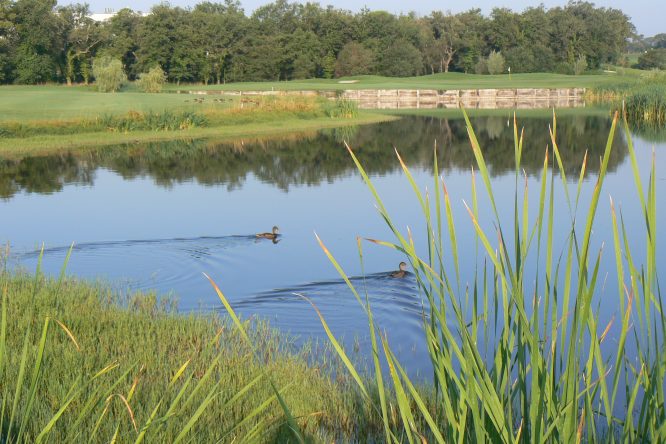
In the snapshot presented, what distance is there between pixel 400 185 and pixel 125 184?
17.4 ft

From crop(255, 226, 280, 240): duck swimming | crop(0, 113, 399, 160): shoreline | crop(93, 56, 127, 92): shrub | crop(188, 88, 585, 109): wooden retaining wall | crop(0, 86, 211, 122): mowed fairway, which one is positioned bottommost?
crop(188, 88, 585, 109): wooden retaining wall

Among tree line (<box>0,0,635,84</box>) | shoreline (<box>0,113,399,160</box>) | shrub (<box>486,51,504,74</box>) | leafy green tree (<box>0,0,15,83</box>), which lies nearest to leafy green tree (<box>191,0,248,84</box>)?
tree line (<box>0,0,635,84</box>)

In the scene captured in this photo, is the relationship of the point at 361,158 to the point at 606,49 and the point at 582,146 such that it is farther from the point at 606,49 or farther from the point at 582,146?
the point at 606,49

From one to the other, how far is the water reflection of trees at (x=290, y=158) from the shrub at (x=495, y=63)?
148 feet

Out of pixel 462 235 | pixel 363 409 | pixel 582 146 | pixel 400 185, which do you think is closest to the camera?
pixel 363 409

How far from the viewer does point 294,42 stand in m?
72.8

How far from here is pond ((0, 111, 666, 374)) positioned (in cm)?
866

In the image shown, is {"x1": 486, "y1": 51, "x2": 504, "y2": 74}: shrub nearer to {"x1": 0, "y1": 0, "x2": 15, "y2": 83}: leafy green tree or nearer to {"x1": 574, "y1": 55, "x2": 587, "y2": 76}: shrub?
{"x1": 574, "y1": 55, "x2": 587, "y2": 76}: shrub

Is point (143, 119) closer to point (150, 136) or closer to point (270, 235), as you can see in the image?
point (150, 136)

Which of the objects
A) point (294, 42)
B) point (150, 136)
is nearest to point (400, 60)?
point (294, 42)

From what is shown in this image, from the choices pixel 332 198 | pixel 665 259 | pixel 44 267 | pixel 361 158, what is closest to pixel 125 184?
pixel 332 198

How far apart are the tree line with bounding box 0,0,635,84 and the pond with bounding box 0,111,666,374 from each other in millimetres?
42785

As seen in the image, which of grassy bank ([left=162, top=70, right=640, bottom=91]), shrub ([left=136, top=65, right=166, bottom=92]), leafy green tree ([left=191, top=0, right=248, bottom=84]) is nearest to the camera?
shrub ([left=136, top=65, right=166, bottom=92])

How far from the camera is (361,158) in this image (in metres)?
21.8
